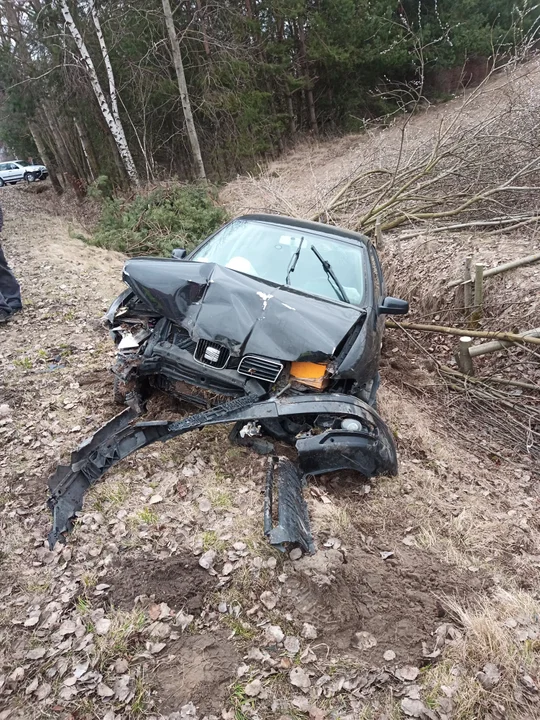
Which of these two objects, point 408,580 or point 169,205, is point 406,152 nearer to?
point 169,205

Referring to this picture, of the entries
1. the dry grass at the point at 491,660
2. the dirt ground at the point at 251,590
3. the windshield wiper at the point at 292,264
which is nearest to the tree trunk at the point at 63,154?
the dirt ground at the point at 251,590

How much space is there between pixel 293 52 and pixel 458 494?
61.0ft

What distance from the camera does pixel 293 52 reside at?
17266 millimetres

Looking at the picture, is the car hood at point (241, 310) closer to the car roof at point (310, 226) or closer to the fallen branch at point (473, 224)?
the car roof at point (310, 226)

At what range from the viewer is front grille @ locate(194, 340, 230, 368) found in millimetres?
3264

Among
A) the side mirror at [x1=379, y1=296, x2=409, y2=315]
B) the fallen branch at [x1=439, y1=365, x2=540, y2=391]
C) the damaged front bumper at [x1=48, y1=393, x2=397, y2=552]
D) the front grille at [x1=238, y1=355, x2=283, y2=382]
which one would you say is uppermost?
the front grille at [x1=238, y1=355, x2=283, y2=382]

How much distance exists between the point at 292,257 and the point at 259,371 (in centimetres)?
147

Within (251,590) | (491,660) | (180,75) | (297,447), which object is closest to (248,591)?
(251,590)

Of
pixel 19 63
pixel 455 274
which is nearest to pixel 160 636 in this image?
pixel 455 274

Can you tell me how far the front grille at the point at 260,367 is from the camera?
10.4 feet

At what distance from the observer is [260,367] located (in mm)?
3188

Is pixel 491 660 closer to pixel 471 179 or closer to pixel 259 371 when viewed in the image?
pixel 259 371

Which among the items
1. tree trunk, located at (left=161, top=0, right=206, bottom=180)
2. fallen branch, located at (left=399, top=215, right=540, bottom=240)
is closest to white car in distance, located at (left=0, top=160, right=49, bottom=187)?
tree trunk, located at (left=161, top=0, right=206, bottom=180)

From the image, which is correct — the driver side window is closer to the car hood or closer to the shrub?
the car hood
